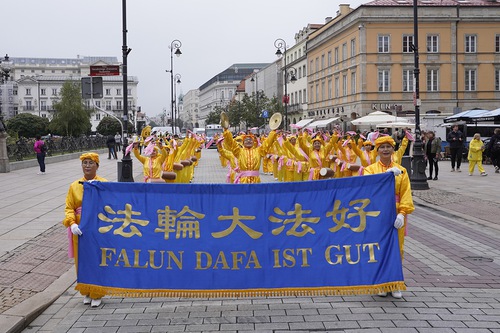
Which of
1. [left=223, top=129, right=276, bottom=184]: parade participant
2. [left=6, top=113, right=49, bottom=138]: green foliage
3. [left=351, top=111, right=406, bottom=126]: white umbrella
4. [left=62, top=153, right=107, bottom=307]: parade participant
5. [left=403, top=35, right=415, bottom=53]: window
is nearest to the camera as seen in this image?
[left=62, top=153, right=107, bottom=307]: parade participant

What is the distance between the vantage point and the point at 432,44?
51.2 metres

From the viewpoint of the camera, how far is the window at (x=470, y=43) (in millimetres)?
51416

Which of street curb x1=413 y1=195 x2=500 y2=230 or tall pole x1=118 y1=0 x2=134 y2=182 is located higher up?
tall pole x1=118 y1=0 x2=134 y2=182

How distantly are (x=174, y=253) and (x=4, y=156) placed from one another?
69.6ft

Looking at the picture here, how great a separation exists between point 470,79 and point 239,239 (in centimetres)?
5102

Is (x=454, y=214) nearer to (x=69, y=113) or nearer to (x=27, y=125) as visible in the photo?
(x=69, y=113)

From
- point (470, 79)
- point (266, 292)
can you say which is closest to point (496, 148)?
point (266, 292)

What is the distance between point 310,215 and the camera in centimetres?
579

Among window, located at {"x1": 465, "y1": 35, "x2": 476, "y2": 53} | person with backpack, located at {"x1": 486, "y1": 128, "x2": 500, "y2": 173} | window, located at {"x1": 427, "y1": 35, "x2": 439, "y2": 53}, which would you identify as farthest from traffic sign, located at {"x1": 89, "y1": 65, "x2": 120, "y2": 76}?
window, located at {"x1": 465, "y1": 35, "x2": 476, "y2": 53}

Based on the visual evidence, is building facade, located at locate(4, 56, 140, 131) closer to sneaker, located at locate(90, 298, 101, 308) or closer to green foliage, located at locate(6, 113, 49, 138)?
green foliage, located at locate(6, 113, 49, 138)

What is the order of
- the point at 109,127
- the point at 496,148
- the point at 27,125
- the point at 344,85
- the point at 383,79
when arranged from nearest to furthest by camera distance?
the point at 496,148, the point at 383,79, the point at 344,85, the point at 27,125, the point at 109,127

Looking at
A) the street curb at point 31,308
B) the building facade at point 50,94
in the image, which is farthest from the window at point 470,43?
the building facade at point 50,94

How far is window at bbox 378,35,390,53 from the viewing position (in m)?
50.6

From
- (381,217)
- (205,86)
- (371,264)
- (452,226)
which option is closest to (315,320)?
(371,264)
